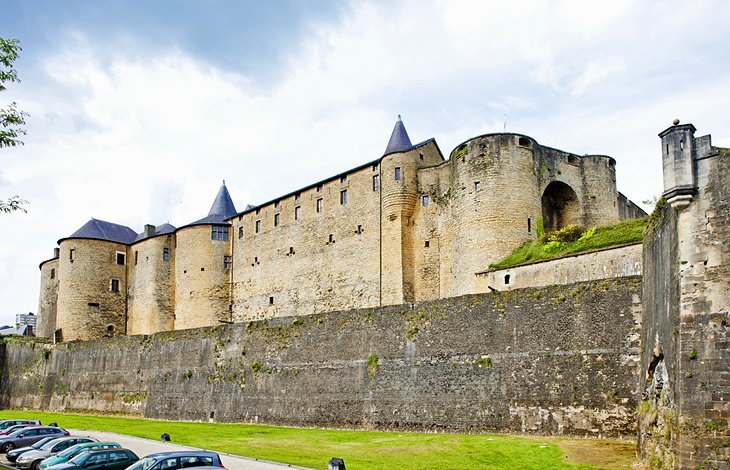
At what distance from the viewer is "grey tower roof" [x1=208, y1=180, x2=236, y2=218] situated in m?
60.8

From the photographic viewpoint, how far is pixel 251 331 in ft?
112

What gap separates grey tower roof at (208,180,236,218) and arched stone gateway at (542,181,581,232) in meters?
29.6

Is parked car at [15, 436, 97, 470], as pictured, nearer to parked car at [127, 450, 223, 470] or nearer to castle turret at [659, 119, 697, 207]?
parked car at [127, 450, 223, 470]

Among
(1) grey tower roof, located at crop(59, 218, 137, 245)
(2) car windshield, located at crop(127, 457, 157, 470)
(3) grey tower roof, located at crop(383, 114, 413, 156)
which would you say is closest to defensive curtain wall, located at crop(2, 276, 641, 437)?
(2) car windshield, located at crop(127, 457, 157, 470)

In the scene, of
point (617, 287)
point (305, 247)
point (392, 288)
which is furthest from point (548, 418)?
point (305, 247)

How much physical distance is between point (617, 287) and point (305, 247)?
100 feet

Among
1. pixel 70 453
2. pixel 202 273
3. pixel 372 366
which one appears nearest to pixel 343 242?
pixel 202 273

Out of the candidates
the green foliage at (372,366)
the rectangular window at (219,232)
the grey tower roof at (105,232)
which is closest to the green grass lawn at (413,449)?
the green foliage at (372,366)

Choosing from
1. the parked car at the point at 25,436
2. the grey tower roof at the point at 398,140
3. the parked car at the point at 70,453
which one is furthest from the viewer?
the grey tower roof at the point at 398,140

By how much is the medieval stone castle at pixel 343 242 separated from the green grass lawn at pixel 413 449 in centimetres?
1417

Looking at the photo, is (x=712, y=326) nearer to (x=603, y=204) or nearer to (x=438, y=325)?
(x=438, y=325)

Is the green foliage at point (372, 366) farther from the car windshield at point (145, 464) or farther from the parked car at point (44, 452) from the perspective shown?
the car windshield at point (145, 464)

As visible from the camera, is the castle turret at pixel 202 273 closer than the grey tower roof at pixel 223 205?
Yes

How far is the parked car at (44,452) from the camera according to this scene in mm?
19750
